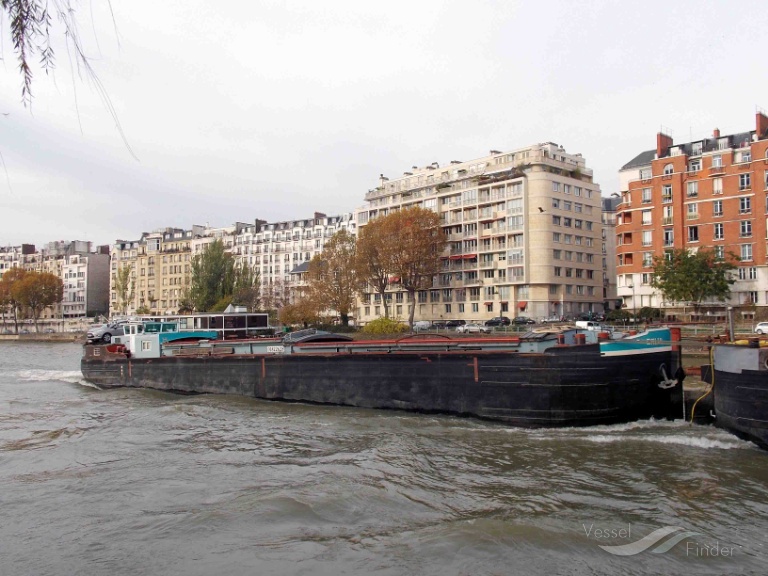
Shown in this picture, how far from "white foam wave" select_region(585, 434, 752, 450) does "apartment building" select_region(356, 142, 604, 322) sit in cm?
5664

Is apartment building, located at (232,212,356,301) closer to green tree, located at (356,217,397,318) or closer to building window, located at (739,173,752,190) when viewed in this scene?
green tree, located at (356,217,397,318)

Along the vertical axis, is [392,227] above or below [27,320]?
above

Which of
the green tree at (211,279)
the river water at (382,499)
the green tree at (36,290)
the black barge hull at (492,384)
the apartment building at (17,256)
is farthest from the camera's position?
the apartment building at (17,256)

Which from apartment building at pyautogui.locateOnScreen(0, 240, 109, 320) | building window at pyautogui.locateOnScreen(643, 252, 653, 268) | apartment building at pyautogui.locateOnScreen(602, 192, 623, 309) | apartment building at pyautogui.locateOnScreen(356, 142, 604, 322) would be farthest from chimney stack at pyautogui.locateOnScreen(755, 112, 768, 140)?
apartment building at pyautogui.locateOnScreen(0, 240, 109, 320)

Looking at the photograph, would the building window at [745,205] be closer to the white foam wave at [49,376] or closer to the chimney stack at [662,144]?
the chimney stack at [662,144]

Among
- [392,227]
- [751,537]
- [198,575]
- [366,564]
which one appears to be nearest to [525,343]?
[751,537]

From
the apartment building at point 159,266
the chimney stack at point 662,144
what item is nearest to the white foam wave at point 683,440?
the chimney stack at point 662,144

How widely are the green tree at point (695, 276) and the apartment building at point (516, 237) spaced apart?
1837 centimetres

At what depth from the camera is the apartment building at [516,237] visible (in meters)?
72.5

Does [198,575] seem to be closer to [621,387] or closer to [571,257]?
[621,387]

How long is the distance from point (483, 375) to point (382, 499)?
24.8 ft

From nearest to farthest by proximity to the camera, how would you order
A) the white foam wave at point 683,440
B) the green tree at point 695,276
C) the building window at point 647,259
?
the white foam wave at point 683,440, the green tree at point 695,276, the building window at point 647,259

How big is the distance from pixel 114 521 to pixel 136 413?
12.6 m

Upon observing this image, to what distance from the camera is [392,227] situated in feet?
236
